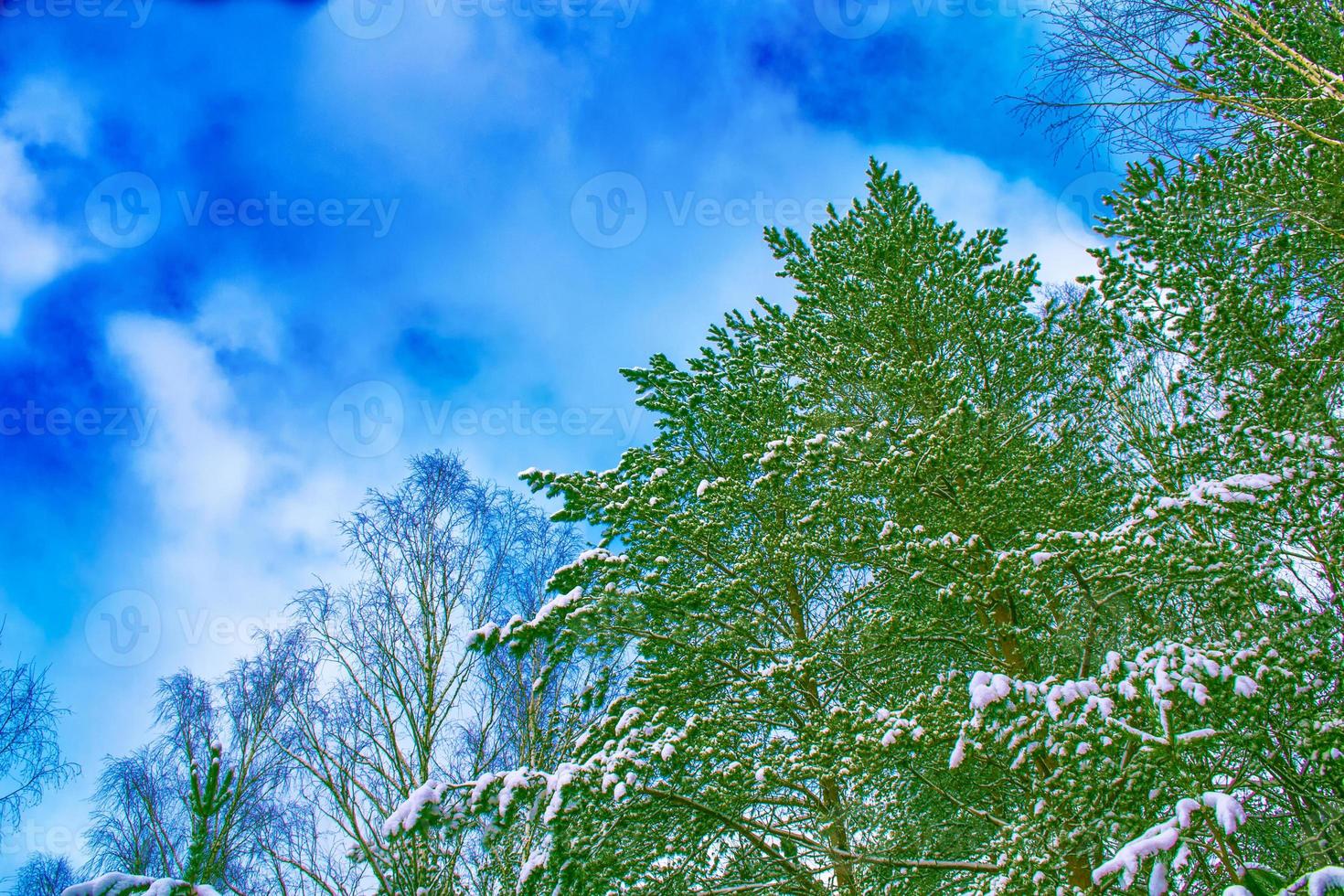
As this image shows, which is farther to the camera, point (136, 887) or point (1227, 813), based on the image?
point (136, 887)

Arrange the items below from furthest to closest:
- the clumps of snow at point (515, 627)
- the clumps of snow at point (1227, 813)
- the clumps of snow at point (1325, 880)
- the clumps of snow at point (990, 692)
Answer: the clumps of snow at point (515, 627) → the clumps of snow at point (990, 692) → the clumps of snow at point (1227, 813) → the clumps of snow at point (1325, 880)

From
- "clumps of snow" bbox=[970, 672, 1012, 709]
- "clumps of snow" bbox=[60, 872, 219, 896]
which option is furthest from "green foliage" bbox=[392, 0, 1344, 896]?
"clumps of snow" bbox=[60, 872, 219, 896]

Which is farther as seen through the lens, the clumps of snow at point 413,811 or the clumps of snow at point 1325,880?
the clumps of snow at point 413,811

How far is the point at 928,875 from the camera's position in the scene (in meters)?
5.02

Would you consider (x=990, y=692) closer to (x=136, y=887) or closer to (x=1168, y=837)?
(x=1168, y=837)

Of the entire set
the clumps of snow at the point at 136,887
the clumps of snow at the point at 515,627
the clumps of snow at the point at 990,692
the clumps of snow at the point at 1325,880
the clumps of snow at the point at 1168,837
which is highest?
the clumps of snow at the point at 515,627

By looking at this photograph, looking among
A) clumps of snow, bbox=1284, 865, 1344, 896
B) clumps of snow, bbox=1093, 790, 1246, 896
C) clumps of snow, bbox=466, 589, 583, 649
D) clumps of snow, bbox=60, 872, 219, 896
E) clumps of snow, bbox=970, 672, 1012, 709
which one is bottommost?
clumps of snow, bbox=1284, 865, 1344, 896

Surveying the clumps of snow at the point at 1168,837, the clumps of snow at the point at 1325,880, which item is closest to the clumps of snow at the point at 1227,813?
the clumps of snow at the point at 1168,837

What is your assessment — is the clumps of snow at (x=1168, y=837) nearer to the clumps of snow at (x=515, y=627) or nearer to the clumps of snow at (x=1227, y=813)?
the clumps of snow at (x=1227, y=813)

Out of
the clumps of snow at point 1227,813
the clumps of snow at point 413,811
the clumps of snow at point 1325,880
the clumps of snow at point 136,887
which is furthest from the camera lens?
the clumps of snow at point 413,811

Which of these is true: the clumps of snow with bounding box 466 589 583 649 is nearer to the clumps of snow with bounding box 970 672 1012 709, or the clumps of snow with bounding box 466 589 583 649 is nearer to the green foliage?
the green foliage

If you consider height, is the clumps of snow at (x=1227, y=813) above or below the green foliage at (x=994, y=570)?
below

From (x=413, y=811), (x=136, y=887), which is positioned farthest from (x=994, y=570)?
(x=136, y=887)

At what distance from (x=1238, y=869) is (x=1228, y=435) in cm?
302
